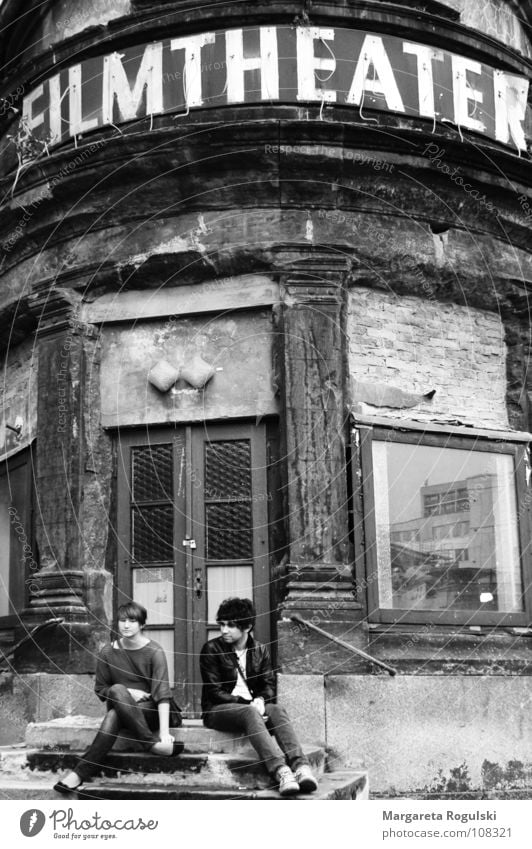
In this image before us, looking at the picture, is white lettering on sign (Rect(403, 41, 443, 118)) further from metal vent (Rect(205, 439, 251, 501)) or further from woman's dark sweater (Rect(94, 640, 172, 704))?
woman's dark sweater (Rect(94, 640, 172, 704))

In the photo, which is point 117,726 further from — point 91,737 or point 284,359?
point 284,359

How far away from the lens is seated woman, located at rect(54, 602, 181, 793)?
26.7 ft

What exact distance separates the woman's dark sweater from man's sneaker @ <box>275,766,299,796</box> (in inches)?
49.8

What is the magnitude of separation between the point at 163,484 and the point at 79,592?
134 centimetres

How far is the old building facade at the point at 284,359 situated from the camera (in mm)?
10141

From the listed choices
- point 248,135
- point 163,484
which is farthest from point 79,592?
point 248,135

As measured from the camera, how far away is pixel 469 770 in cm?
977

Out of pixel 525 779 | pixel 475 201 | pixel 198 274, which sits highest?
pixel 475 201

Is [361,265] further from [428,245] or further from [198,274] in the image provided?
[198,274]

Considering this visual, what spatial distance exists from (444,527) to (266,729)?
10.9 feet
